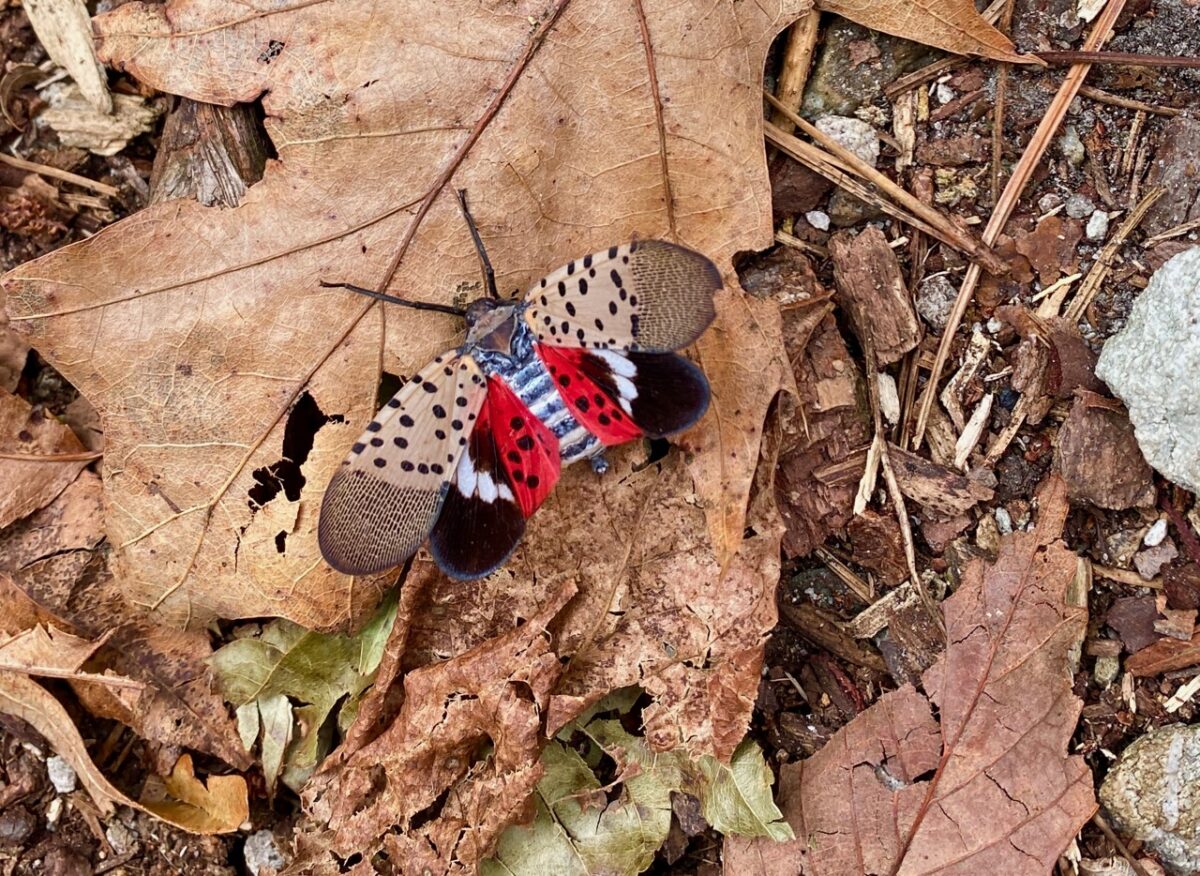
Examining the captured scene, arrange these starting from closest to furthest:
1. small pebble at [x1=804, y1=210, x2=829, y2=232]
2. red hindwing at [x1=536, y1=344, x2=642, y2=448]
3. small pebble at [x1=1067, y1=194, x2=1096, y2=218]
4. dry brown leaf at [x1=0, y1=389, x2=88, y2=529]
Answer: red hindwing at [x1=536, y1=344, x2=642, y2=448] < small pebble at [x1=1067, y1=194, x2=1096, y2=218] < small pebble at [x1=804, y1=210, x2=829, y2=232] < dry brown leaf at [x1=0, y1=389, x2=88, y2=529]

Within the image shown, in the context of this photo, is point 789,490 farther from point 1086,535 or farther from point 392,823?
point 392,823

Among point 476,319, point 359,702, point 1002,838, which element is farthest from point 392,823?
point 1002,838

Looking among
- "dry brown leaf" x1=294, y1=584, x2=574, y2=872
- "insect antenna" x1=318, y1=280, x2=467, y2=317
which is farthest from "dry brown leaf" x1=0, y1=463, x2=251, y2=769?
"insect antenna" x1=318, y1=280, x2=467, y2=317

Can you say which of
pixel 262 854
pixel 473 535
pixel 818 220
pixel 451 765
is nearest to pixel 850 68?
pixel 818 220

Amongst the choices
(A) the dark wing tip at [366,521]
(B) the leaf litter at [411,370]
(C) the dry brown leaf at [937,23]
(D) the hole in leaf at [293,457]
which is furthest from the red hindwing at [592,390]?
(C) the dry brown leaf at [937,23]

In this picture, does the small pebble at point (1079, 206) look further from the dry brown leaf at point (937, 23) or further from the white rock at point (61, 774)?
the white rock at point (61, 774)

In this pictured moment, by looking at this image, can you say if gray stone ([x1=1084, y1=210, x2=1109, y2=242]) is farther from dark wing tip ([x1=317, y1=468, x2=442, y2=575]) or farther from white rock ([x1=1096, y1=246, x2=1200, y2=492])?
dark wing tip ([x1=317, y1=468, x2=442, y2=575])

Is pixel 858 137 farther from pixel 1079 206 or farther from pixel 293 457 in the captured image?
pixel 293 457
